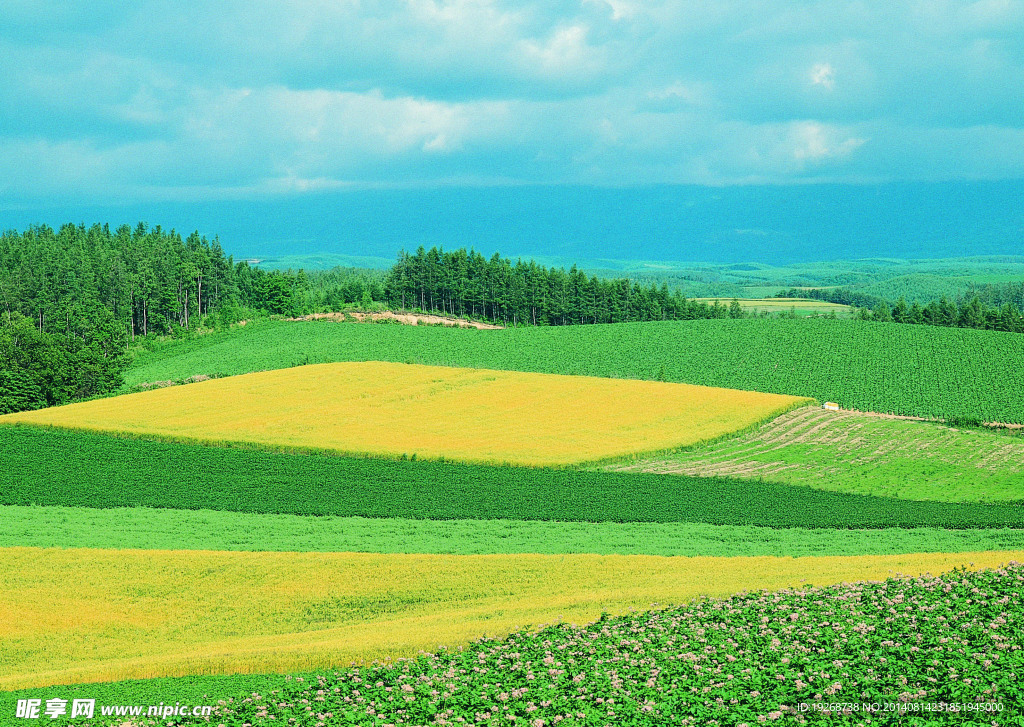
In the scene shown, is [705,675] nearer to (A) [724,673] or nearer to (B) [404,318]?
(A) [724,673]

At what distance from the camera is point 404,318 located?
149375 mm

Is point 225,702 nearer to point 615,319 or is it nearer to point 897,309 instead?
Answer: point 615,319

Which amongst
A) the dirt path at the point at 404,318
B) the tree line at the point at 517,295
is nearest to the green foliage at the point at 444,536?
the dirt path at the point at 404,318

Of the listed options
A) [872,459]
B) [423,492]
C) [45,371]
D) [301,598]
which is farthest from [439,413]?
[45,371]

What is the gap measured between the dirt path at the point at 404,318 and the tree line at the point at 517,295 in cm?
952

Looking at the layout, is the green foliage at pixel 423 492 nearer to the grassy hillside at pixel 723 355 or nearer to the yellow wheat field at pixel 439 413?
the yellow wheat field at pixel 439 413

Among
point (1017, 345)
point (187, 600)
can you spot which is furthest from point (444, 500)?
A: point (1017, 345)

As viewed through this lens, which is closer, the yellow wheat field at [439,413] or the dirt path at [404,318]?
the yellow wheat field at [439,413]

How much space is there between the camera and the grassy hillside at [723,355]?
88875 millimetres

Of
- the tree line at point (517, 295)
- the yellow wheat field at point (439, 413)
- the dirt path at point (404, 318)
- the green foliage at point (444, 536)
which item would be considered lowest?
the green foliage at point (444, 536)

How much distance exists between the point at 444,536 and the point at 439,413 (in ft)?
107

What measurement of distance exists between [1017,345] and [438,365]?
6512 cm

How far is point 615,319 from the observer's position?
164 meters

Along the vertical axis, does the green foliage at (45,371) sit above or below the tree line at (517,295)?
below
